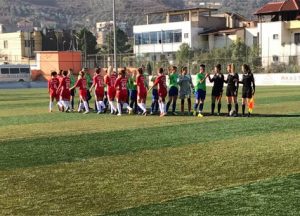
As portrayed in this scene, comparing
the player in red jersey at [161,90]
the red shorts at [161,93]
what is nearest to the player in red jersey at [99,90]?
the player in red jersey at [161,90]

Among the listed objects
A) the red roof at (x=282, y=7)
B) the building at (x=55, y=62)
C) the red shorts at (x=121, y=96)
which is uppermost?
the red roof at (x=282, y=7)

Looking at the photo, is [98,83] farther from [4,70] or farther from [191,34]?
[191,34]

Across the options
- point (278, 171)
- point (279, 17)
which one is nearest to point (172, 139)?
point (278, 171)

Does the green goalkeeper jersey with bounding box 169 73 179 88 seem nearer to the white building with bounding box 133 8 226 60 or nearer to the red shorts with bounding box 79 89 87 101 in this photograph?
the red shorts with bounding box 79 89 87 101

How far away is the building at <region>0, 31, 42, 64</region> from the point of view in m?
105

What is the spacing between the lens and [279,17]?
73.5 m

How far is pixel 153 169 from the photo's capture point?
9.70m

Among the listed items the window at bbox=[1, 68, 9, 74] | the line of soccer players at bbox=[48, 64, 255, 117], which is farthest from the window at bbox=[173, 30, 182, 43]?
the line of soccer players at bbox=[48, 64, 255, 117]

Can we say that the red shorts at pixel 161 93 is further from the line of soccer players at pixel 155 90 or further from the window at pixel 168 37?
the window at pixel 168 37

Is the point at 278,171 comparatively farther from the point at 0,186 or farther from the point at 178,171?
the point at 0,186

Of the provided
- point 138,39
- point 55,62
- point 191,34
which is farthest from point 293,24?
point 55,62

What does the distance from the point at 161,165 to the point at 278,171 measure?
2.12m

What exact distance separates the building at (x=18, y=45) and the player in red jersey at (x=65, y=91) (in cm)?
8061

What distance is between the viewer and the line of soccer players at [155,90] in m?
19.1
